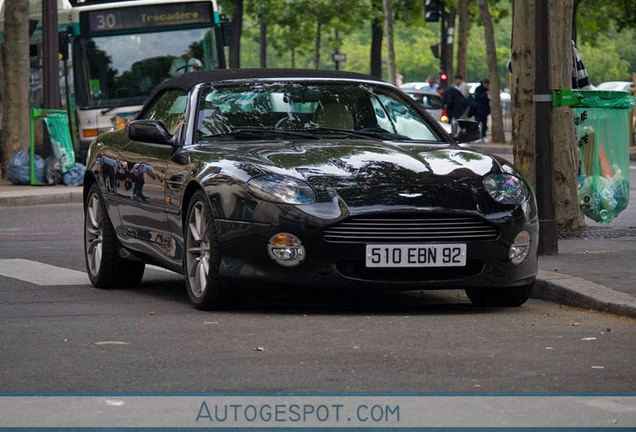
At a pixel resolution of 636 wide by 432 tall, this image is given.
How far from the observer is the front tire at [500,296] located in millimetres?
8516

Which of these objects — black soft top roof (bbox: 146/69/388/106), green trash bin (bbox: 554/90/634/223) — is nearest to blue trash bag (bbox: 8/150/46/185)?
green trash bin (bbox: 554/90/634/223)

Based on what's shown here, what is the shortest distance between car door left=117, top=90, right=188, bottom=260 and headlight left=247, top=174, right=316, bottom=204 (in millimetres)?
1102

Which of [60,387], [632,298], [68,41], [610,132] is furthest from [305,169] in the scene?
[68,41]

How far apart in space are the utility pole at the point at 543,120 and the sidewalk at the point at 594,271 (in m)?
0.41

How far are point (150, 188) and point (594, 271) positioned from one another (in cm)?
284

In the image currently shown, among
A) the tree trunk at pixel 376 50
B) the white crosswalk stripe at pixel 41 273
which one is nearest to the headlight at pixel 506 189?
the white crosswalk stripe at pixel 41 273

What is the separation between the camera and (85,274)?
36.1ft

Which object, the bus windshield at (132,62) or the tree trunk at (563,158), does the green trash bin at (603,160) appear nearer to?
the tree trunk at (563,158)

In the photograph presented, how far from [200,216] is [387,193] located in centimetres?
110

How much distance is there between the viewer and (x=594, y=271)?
31.8 feet

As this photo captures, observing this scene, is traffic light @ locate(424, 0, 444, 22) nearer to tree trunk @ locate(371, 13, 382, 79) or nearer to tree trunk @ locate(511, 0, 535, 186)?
tree trunk @ locate(371, 13, 382, 79)

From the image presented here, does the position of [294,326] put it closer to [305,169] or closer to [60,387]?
[305,169]

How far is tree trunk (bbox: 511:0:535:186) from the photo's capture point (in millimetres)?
11820

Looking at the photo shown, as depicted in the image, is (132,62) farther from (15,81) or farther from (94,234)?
(94,234)
